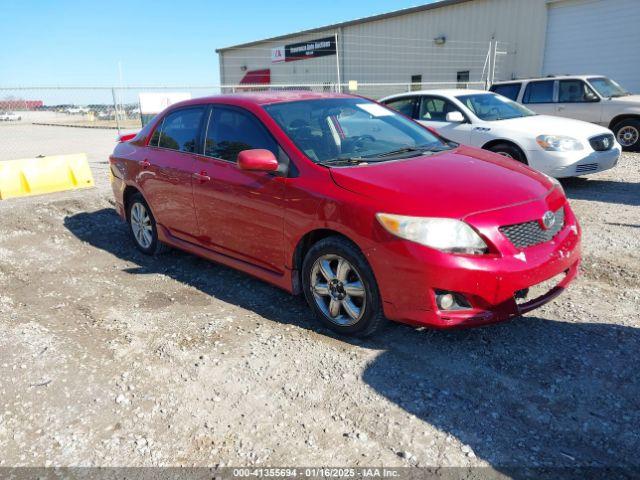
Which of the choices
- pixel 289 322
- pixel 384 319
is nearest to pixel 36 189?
pixel 289 322

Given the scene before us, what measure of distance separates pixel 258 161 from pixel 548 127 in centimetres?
554

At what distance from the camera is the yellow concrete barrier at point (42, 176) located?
27.2ft

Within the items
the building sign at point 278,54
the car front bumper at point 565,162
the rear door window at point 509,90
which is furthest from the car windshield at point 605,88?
the building sign at point 278,54

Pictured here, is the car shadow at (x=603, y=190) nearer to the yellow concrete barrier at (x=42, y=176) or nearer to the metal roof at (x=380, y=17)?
the yellow concrete barrier at (x=42, y=176)

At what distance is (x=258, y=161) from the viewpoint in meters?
3.65

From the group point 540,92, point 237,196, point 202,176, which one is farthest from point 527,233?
point 540,92

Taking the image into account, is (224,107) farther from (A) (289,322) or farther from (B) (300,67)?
(B) (300,67)

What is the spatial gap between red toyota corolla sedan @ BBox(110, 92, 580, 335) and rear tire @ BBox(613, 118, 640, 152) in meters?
8.50

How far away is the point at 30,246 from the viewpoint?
606cm

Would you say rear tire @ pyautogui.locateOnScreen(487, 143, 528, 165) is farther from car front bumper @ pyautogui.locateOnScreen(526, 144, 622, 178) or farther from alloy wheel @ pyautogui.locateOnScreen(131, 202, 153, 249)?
alloy wheel @ pyautogui.locateOnScreen(131, 202, 153, 249)

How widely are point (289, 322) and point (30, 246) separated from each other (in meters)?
3.88

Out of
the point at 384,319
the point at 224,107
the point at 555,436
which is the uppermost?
the point at 224,107

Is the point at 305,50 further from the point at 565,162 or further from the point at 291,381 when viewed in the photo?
the point at 291,381

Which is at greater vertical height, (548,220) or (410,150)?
(410,150)
